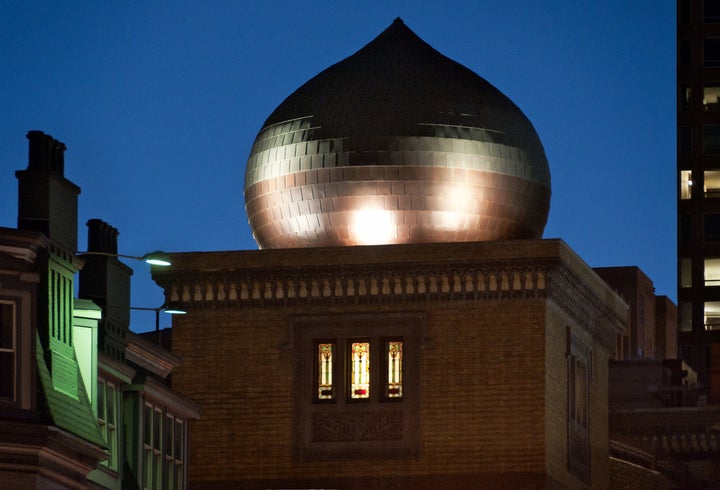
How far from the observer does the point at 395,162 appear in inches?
2616

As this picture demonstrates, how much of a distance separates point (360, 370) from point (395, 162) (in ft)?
16.7

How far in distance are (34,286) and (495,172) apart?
25771 millimetres

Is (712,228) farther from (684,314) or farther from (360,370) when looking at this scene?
(360,370)

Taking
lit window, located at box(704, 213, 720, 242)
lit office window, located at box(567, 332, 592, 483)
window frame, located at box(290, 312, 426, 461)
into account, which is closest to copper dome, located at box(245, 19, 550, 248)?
window frame, located at box(290, 312, 426, 461)

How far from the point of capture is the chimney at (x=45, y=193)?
45281 millimetres

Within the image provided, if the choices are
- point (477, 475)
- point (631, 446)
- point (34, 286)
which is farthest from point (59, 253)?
point (631, 446)

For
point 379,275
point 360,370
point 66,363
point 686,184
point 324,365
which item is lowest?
point 66,363

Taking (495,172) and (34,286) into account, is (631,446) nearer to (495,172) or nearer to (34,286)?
(495,172)

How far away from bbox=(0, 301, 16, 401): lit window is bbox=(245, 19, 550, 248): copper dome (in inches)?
975

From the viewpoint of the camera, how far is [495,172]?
66.9 m

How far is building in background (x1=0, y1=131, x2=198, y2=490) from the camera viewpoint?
41781 mm

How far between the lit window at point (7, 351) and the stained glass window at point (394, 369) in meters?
23.4

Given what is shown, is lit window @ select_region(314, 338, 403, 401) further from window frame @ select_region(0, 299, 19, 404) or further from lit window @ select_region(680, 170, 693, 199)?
lit window @ select_region(680, 170, 693, 199)

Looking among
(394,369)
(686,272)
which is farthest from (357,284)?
(686,272)
